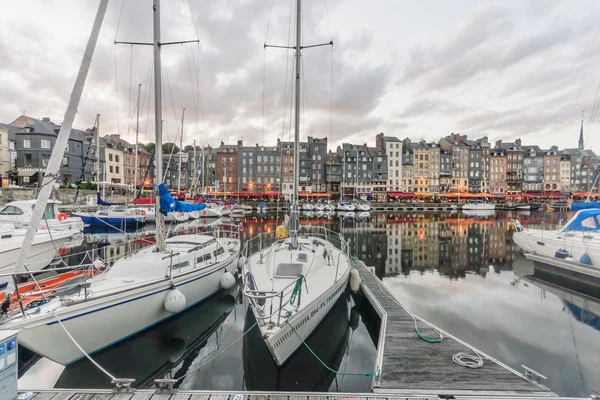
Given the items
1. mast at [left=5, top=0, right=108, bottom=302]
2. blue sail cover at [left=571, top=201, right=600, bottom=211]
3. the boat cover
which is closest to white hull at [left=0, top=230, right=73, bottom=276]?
mast at [left=5, top=0, right=108, bottom=302]

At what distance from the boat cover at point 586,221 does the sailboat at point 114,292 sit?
1995 cm

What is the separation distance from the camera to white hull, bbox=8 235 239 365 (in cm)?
623

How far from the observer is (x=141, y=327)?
8.69m

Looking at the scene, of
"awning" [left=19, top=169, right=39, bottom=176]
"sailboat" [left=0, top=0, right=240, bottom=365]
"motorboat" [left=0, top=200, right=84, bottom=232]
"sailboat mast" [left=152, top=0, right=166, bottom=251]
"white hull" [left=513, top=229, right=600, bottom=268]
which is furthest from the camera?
"awning" [left=19, top=169, right=39, bottom=176]

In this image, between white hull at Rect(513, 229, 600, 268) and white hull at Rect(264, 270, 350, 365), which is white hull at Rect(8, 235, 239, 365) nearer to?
white hull at Rect(264, 270, 350, 365)

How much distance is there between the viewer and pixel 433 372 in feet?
20.4

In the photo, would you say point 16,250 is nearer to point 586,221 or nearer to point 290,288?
point 290,288

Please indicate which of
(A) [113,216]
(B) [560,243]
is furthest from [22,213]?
(B) [560,243]

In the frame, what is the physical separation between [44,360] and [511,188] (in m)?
119

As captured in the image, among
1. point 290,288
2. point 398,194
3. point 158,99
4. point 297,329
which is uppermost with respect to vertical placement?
point 158,99

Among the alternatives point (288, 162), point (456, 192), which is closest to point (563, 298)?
point (288, 162)

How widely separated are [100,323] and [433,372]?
26.0 feet

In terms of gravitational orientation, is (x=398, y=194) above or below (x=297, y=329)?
above

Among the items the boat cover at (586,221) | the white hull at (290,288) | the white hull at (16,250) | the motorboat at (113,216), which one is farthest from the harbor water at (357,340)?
the motorboat at (113,216)
